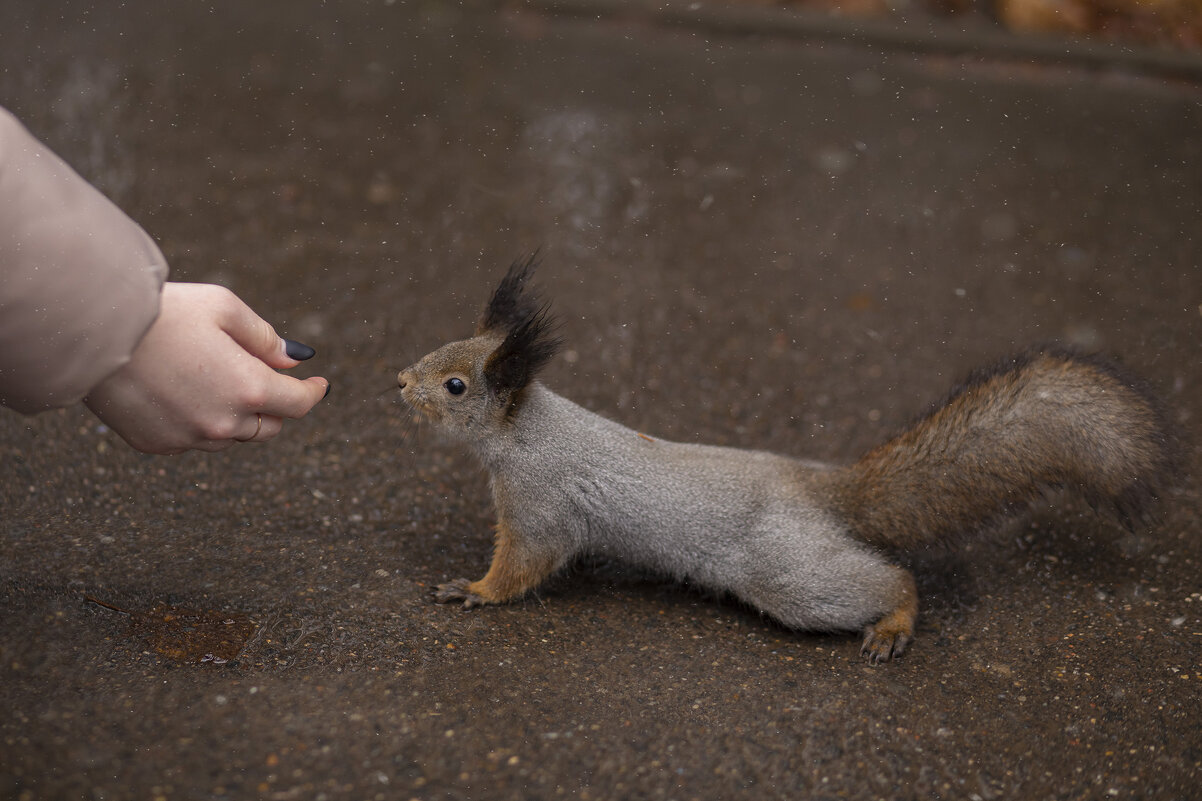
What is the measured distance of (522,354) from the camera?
203 cm

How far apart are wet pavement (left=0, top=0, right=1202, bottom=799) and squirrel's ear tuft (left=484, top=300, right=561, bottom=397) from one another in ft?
1.56

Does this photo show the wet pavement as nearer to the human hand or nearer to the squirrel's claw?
the squirrel's claw

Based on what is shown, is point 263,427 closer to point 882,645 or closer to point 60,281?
point 60,281

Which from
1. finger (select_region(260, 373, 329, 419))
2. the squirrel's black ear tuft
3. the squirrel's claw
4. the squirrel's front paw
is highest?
the squirrel's black ear tuft

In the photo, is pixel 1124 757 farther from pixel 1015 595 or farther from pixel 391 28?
pixel 391 28

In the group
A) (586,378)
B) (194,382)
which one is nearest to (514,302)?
(194,382)

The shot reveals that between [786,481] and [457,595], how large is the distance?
29.2 inches

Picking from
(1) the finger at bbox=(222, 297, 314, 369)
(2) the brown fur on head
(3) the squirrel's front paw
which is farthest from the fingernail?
(3) the squirrel's front paw

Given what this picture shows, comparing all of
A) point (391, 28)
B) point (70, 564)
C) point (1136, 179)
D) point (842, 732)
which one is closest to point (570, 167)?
point (391, 28)

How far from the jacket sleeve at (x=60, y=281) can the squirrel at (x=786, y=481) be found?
2.52ft

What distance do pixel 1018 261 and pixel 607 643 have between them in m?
2.45

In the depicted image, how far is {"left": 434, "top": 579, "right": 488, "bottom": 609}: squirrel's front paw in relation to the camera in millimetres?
2082

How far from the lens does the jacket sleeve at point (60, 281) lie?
1.35 meters

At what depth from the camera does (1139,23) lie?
14.6 feet
